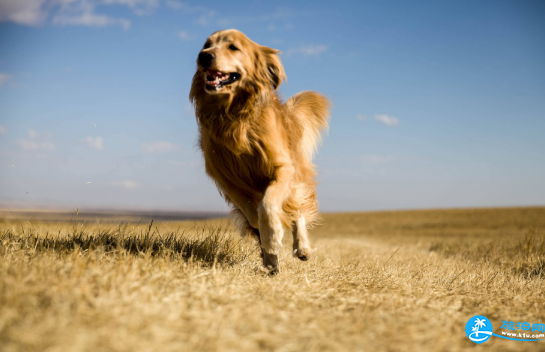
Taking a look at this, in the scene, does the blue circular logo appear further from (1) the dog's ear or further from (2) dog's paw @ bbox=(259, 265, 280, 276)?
(1) the dog's ear

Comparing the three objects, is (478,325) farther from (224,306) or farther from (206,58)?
(206,58)

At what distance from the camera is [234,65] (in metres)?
3.18

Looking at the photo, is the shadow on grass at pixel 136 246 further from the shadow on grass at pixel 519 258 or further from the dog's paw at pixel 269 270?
the shadow on grass at pixel 519 258

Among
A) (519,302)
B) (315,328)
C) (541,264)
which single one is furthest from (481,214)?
(315,328)

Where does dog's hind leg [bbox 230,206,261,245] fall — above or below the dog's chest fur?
below

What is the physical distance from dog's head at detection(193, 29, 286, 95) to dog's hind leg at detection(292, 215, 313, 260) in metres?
1.43

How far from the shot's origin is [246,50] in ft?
11.0

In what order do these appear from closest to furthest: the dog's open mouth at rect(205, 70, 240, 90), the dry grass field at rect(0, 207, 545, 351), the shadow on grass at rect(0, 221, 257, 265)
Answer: the dry grass field at rect(0, 207, 545, 351) → the shadow on grass at rect(0, 221, 257, 265) → the dog's open mouth at rect(205, 70, 240, 90)

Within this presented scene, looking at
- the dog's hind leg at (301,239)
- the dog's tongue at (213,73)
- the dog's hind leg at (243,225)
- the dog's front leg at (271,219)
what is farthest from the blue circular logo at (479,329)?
the dog's tongue at (213,73)

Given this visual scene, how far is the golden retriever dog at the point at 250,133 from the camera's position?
3133mm

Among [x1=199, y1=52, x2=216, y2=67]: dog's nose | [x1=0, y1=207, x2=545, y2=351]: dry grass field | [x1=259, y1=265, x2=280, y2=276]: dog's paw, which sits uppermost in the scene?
[x1=199, y1=52, x2=216, y2=67]: dog's nose

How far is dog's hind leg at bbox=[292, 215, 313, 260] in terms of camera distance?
3734mm

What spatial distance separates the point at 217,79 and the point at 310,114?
5.77 feet

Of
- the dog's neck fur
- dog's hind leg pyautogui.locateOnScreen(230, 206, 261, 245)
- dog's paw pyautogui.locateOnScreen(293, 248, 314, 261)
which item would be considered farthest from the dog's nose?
dog's paw pyautogui.locateOnScreen(293, 248, 314, 261)
